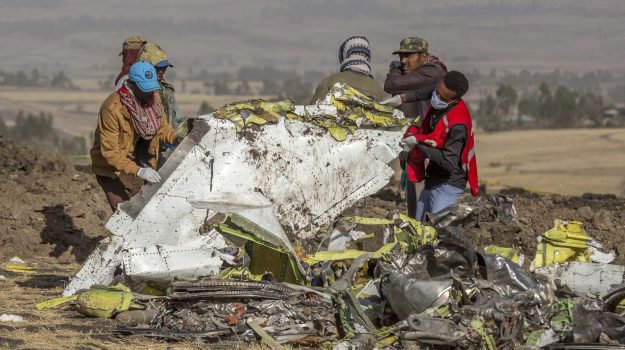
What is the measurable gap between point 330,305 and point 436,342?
3.38 feet

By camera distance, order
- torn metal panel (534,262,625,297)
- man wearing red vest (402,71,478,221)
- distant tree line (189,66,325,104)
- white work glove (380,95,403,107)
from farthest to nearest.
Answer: distant tree line (189,66,325,104) → white work glove (380,95,403,107) → man wearing red vest (402,71,478,221) → torn metal panel (534,262,625,297)

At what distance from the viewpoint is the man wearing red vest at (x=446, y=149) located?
9.22 m

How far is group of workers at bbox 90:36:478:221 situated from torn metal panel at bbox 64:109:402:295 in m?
0.22

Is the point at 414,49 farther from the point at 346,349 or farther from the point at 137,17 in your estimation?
the point at 137,17

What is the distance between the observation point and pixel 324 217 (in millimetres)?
9961

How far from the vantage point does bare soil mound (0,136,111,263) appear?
12445mm

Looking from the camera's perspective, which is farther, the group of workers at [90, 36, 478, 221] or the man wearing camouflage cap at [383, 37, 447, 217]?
the man wearing camouflage cap at [383, 37, 447, 217]

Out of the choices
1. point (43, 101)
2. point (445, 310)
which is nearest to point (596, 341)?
point (445, 310)

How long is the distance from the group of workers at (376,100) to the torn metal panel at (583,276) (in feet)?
2.92

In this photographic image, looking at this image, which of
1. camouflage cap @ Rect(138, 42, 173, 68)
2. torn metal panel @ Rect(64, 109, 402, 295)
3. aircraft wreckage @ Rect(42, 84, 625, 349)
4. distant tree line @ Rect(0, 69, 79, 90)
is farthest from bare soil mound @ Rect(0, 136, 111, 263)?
distant tree line @ Rect(0, 69, 79, 90)

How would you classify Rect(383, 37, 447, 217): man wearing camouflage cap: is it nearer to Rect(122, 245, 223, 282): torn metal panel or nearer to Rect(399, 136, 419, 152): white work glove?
Rect(399, 136, 419, 152): white work glove

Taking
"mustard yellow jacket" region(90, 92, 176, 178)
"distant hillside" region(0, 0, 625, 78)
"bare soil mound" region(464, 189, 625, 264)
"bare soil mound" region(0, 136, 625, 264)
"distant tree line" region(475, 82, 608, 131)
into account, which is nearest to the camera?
"mustard yellow jacket" region(90, 92, 176, 178)

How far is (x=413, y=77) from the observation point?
11234mm

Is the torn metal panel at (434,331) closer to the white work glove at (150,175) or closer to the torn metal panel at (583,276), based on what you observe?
the torn metal panel at (583,276)
